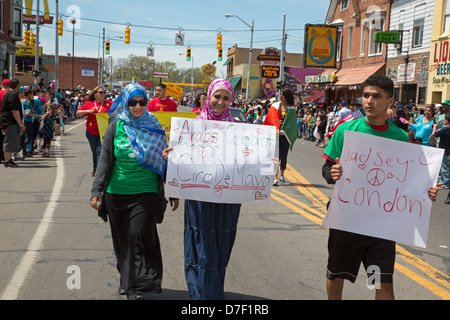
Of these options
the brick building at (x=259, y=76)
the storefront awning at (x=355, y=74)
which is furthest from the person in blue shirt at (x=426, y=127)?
the brick building at (x=259, y=76)

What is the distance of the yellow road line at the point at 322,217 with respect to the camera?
5.59 m

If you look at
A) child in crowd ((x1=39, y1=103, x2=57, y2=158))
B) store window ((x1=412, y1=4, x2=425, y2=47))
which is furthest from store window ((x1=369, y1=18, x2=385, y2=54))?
child in crowd ((x1=39, y1=103, x2=57, y2=158))

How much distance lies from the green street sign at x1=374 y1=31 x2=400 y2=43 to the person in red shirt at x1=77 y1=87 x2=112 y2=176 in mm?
20819

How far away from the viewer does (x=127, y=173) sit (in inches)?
191

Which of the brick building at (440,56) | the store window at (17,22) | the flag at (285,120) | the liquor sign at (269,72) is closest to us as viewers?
the flag at (285,120)

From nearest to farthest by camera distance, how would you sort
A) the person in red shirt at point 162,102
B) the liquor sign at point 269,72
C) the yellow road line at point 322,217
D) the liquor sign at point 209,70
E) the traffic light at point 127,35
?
the yellow road line at point 322,217
the person in red shirt at point 162,102
the traffic light at point 127,35
the liquor sign at point 269,72
the liquor sign at point 209,70

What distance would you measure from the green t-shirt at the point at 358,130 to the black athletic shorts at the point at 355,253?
573mm

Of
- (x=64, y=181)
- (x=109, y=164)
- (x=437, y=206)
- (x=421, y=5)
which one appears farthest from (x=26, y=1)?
(x=109, y=164)

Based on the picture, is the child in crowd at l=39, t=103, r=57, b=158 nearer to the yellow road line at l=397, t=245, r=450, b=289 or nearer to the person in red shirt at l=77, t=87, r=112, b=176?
the person in red shirt at l=77, t=87, r=112, b=176

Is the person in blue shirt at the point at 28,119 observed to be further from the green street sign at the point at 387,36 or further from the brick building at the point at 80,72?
the brick building at the point at 80,72

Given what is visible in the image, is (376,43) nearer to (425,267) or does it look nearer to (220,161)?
(425,267)

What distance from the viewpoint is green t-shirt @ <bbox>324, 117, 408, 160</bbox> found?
4082 mm

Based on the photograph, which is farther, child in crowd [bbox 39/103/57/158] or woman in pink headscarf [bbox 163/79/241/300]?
child in crowd [bbox 39/103/57/158]

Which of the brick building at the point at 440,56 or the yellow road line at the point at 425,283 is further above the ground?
the brick building at the point at 440,56
